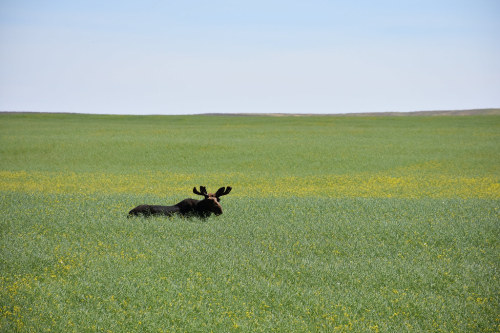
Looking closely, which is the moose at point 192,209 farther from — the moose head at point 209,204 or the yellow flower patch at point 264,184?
the yellow flower patch at point 264,184

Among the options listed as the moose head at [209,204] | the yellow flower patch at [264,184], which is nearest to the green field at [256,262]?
the yellow flower patch at [264,184]

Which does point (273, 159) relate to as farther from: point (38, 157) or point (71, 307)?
point (71, 307)

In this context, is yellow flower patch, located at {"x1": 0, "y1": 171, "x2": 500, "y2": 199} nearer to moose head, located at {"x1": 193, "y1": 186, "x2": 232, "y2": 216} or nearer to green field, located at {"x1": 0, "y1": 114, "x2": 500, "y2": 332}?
green field, located at {"x1": 0, "y1": 114, "x2": 500, "y2": 332}

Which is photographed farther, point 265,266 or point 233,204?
point 233,204

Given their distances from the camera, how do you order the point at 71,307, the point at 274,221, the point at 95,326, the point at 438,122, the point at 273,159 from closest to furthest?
1. the point at 95,326
2. the point at 71,307
3. the point at 274,221
4. the point at 273,159
5. the point at 438,122

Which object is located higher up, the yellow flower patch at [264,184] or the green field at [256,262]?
the green field at [256,262]

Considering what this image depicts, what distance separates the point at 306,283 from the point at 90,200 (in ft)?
31.9

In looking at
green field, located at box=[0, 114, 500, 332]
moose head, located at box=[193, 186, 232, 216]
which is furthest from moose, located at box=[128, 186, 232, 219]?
green field, located at box=[0, 114, 500, 332]

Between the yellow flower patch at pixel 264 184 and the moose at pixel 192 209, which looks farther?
the yellow flower patch at pixel 264 184

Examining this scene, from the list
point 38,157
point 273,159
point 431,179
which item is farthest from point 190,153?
point 431,179

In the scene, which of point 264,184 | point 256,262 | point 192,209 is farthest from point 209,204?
point 264,184

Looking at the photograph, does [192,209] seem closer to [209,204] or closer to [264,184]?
[209,204]

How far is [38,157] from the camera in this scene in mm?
33031

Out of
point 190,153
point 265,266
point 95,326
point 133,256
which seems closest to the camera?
point 95,326
